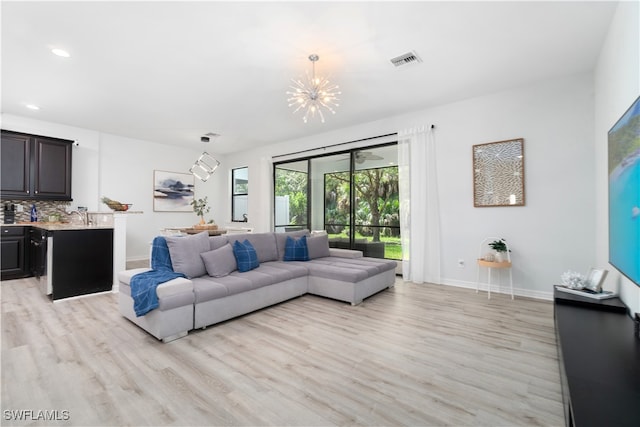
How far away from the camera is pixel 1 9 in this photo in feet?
8.20

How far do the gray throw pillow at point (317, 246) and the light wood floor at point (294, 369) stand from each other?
134 centimetres

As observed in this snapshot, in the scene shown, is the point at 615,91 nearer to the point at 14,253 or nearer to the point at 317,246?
the point at 317,246

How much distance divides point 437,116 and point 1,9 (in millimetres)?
5167

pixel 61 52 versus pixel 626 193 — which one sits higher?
pixel 61 52

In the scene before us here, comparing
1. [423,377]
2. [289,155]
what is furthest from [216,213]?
[423,377]

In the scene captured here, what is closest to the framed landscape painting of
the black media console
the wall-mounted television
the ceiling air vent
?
the ceiling air vent

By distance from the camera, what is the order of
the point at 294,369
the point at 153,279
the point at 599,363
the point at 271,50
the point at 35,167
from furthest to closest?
the point at 35,167 < the point at 271,50 < the point at 153,279 < the point at 294,369 < the point at 599,363

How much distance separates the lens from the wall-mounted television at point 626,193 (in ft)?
5.72

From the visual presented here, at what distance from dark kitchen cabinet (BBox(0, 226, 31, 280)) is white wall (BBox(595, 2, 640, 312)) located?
7.68m

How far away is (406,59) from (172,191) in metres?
6.43

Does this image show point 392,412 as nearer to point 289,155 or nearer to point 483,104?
point 483,104

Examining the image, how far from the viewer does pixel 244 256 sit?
144 inches

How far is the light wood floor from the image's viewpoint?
1678 mm

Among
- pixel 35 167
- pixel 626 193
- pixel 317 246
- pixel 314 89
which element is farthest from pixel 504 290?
pixel 35 167
